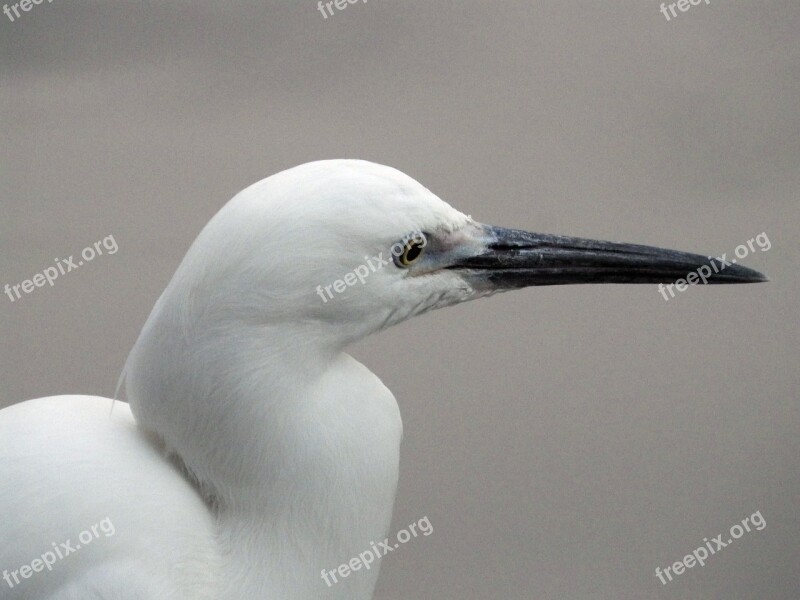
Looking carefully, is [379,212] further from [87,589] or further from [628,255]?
[87,589]

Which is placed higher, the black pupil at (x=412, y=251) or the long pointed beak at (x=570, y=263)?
the black pupil at (x=412, y=251)

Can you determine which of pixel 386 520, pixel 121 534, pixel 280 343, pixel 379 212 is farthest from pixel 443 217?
pixel 121 534

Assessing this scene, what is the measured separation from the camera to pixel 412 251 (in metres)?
1.30

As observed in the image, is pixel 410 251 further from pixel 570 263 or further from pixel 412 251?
pixel 570 263

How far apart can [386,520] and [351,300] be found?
1.15 feet

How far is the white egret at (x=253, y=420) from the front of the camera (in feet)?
4.04

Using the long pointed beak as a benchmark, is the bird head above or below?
above

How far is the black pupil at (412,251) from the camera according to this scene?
4.19 feet

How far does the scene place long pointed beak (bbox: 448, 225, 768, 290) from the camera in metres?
1.41

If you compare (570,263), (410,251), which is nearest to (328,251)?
(410,251)

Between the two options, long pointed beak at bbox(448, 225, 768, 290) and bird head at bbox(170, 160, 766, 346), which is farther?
long pointed beak at bbox(448, 225, 768, 290)

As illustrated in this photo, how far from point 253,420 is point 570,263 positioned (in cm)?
49

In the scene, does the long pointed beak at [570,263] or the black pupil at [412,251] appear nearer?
the black pupil at [412,251]

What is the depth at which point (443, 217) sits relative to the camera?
131 cm
